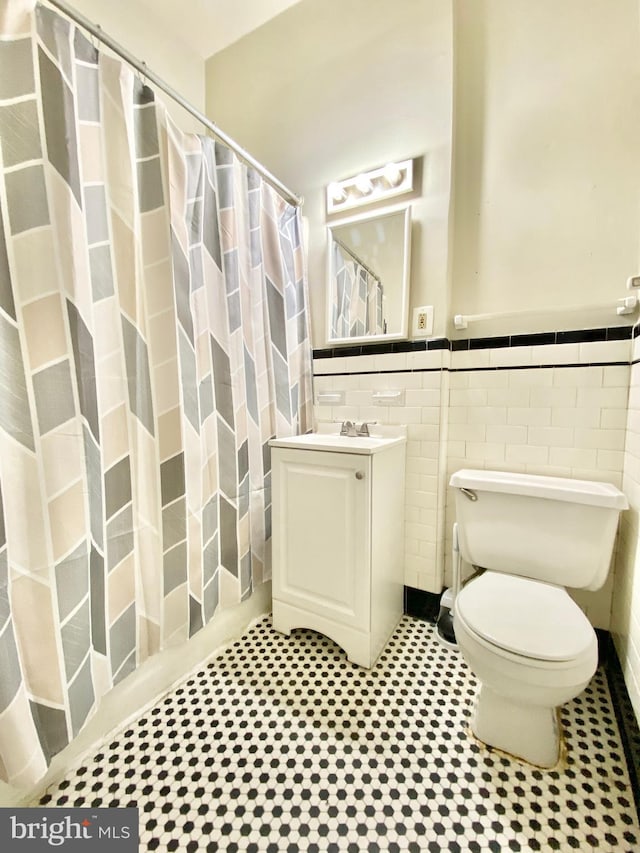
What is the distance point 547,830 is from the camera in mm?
804

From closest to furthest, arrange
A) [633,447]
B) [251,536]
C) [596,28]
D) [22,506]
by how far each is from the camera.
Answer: [22,506] → [633,447] → [596,28] → [251,536]

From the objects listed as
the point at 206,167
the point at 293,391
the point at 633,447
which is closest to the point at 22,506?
the point at 293,391

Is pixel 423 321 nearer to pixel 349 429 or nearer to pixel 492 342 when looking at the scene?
pixel 492 342

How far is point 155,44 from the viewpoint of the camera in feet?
5.29

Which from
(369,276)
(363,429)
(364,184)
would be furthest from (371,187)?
(363,429)

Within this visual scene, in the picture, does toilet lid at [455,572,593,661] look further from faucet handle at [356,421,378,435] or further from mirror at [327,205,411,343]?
mirror at [327,205,411,343]

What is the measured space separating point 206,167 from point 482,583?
173 cm

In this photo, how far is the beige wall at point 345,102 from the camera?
1.43 metres

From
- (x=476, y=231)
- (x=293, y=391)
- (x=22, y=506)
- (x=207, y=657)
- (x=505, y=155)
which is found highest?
Answer: (x=505, y=155)

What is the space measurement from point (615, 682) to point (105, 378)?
1.90 meters

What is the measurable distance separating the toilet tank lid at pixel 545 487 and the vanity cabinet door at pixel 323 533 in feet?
1.38

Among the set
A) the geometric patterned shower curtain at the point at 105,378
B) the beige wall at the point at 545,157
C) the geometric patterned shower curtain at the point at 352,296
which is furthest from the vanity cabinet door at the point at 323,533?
the beige wall at the point at 545,157

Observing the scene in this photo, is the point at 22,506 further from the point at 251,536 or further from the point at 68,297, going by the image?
the point at 251,536

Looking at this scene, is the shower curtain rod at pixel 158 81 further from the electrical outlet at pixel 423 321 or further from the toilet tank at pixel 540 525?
the toilet tank at pixel 540 525
